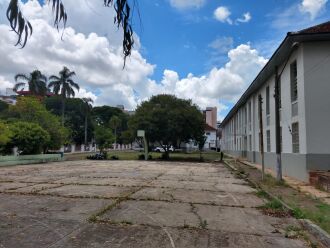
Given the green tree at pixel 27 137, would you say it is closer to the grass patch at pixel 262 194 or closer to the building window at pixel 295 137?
the building window at pixel 295 137

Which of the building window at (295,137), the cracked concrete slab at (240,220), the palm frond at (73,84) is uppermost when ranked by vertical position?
the palm frond at (73,84)

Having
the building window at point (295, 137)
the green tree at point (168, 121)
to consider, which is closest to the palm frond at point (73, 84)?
the green tree at point (168, 121)

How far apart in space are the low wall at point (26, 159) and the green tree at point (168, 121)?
10.8 metres

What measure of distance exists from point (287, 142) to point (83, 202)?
545 inches

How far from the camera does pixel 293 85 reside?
65.8 feet

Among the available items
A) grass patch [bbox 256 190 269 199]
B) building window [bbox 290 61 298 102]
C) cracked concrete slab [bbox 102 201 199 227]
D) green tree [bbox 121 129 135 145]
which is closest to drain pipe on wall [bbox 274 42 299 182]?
building window [bbox 290 61 298 102]

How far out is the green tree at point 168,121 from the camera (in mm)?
43969

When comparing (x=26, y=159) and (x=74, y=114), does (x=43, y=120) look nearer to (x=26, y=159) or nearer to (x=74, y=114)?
(x=26, y=159)

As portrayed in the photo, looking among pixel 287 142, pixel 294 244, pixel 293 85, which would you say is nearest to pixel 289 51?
pixel 293 85

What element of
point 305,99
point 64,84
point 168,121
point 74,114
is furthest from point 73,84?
point 305,99

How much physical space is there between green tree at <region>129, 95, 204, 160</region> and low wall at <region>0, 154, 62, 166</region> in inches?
423

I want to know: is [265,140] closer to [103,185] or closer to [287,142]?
[287,142]

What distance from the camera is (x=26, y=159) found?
109 ft

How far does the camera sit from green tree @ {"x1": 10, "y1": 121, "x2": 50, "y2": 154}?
32562mm
